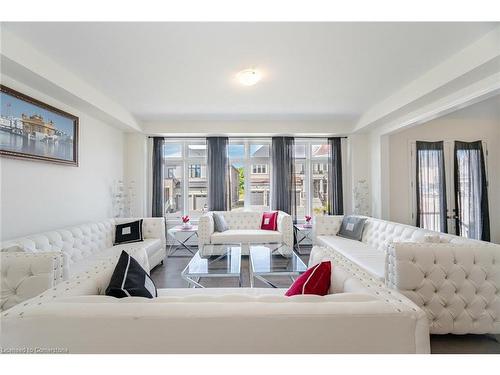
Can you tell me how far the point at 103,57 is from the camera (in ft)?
7.63

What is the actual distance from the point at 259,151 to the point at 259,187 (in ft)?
2.76

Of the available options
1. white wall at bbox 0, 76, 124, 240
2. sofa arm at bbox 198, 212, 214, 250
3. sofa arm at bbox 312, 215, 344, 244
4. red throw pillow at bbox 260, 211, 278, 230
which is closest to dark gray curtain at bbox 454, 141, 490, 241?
sofa arm at bbox 312, 215, 344, 244

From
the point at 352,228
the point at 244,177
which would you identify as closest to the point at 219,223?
the point at 244,177

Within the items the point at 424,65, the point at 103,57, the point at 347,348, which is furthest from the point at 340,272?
the point at 103,57

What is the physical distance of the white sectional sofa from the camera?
815 millimetres

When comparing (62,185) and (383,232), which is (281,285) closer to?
(383,232)

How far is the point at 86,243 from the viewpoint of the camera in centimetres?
289

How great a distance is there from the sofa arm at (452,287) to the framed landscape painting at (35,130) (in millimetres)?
3775

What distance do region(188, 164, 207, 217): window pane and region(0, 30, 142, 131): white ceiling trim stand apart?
1906 millimetres

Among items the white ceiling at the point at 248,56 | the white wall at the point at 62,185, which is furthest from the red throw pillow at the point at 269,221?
the white wall at the point at 62,185

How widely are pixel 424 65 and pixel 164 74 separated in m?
2.94

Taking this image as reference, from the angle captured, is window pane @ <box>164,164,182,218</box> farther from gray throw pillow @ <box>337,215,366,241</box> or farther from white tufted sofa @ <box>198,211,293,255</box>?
gray throw pillow @ <box>337,215,366,241</box>

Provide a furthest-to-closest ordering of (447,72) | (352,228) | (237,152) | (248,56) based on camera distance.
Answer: (237,152) → (352,228) → (447,72) → (248,56)

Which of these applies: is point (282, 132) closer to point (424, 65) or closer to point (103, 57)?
point (424, 65)
